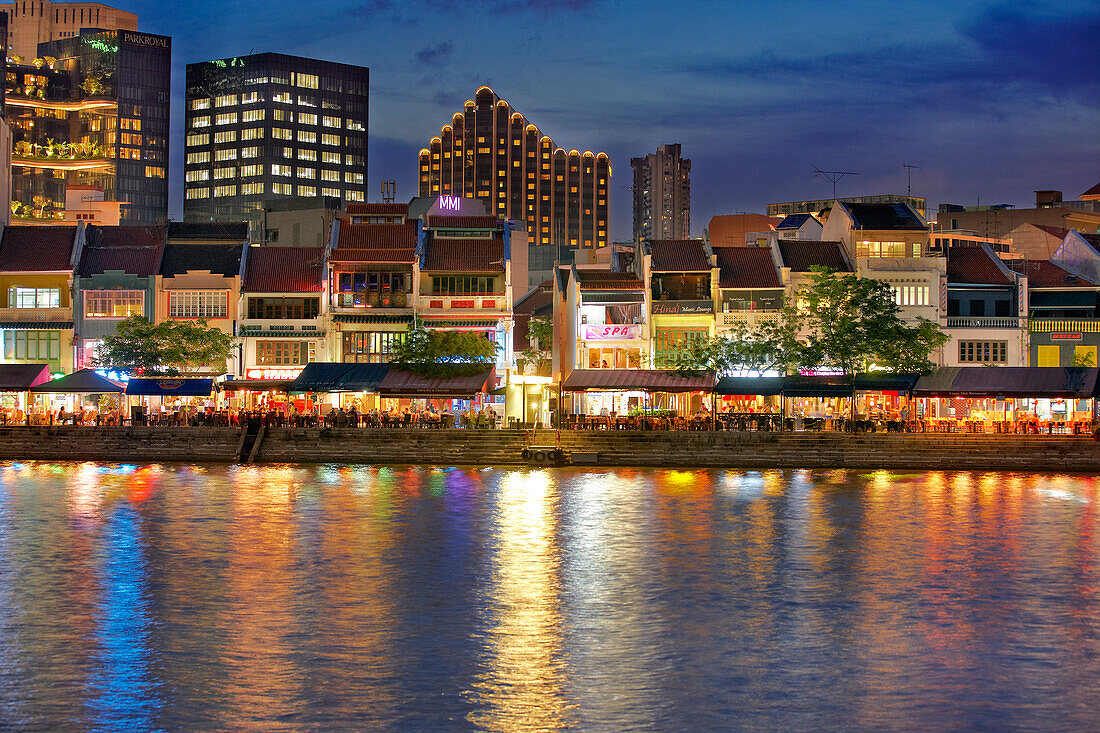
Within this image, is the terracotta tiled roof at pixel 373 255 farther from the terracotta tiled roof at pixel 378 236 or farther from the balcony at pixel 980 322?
the balcony at pixel 980 322

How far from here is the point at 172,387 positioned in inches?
2825

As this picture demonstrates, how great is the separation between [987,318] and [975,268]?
16.7 ft

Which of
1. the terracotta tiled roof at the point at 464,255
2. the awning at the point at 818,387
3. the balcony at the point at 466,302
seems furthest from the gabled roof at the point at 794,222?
the awning at the point at 818,387

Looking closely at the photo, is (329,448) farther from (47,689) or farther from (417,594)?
(47,689)

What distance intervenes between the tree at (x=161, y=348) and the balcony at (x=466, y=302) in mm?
13597

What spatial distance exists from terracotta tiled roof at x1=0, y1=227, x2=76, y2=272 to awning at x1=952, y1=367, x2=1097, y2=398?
182ft

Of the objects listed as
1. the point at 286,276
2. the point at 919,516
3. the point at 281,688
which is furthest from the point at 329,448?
the point at 281,688

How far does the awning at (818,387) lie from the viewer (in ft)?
231

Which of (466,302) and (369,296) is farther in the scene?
(466,302)

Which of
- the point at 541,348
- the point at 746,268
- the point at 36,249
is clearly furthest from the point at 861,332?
the point at 36,249

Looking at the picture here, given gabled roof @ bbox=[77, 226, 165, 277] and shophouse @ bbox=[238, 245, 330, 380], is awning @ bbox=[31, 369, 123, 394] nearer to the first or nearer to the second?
shophouse @ bbox=[238, 245, 330, 380]

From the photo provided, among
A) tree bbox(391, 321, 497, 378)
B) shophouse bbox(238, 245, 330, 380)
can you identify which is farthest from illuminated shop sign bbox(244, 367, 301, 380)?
tree bbox(391, 321, 497, 378)

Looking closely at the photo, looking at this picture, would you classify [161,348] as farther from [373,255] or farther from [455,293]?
Answer: [455,293]

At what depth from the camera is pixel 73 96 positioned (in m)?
187
